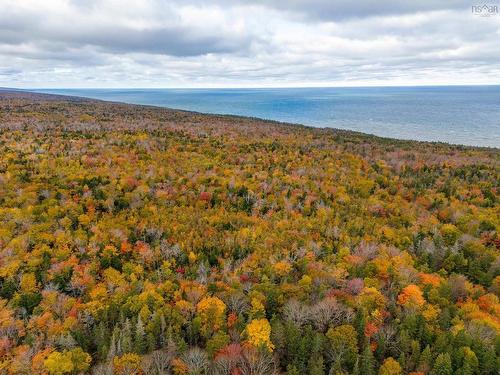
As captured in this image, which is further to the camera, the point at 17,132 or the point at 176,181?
the point at 17,132

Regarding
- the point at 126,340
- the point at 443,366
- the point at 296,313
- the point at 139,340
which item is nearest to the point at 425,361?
the point at 443,366

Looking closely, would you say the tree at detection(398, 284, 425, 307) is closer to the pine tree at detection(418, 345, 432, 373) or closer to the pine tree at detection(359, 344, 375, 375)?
the pine tree at detection(418, 345, 432, 373)

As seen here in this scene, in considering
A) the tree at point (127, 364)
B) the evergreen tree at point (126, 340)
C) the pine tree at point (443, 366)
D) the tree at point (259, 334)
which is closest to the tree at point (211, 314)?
the tree at point (259, 334)

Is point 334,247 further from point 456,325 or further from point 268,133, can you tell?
point 268,133

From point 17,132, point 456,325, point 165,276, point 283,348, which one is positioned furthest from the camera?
point 17,132

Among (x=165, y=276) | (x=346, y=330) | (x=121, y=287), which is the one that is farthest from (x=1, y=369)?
(x=346, y=330)

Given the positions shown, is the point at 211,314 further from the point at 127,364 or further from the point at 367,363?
the point at 367,363

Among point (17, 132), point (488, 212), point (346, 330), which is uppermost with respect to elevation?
point (17, 132)

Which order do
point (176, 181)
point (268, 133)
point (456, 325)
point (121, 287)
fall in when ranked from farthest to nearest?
1. point (268, 133)
2. point (176, 181)
3. point (121, 287)
4. point (456, 325)
